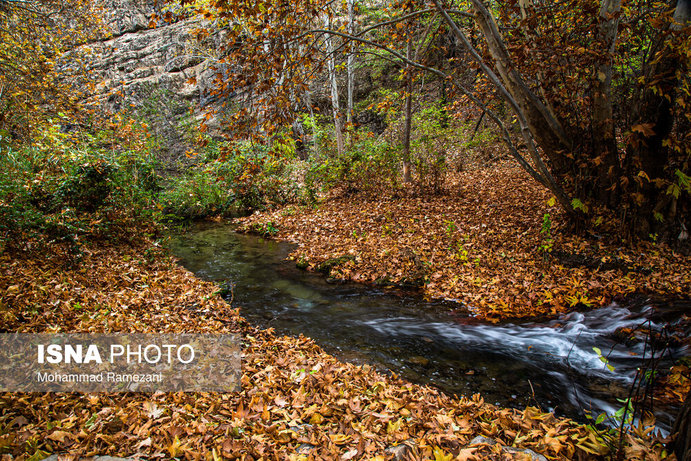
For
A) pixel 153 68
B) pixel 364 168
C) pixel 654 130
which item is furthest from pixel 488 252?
pixel 153 68

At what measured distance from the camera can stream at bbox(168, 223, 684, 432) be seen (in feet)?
11.5

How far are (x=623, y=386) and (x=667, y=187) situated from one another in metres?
3.71

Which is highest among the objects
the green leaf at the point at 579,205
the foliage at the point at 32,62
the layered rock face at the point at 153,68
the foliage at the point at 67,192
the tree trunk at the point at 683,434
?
the layered rock face at the point at 153,68

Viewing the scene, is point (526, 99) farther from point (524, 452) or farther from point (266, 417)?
point (266, 417)

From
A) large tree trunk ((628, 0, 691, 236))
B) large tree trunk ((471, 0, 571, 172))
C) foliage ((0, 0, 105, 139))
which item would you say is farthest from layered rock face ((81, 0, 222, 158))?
large tree trunk ((628, 0, 691, 236))

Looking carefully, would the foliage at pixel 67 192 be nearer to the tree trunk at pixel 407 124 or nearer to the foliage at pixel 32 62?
the foliage at pixel 32 62

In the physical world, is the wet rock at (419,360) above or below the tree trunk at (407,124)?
below

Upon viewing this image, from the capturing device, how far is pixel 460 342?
4.47m

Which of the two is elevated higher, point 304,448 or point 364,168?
point 364,168

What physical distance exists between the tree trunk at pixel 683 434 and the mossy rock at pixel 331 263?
18.4ft

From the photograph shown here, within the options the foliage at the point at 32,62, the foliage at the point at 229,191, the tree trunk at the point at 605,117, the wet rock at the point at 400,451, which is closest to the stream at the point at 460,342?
the wet rock at the point at 400,451

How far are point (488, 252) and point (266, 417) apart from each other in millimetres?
5318

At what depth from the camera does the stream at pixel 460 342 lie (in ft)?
11.5

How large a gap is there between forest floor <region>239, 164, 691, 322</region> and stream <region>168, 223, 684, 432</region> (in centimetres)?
40
